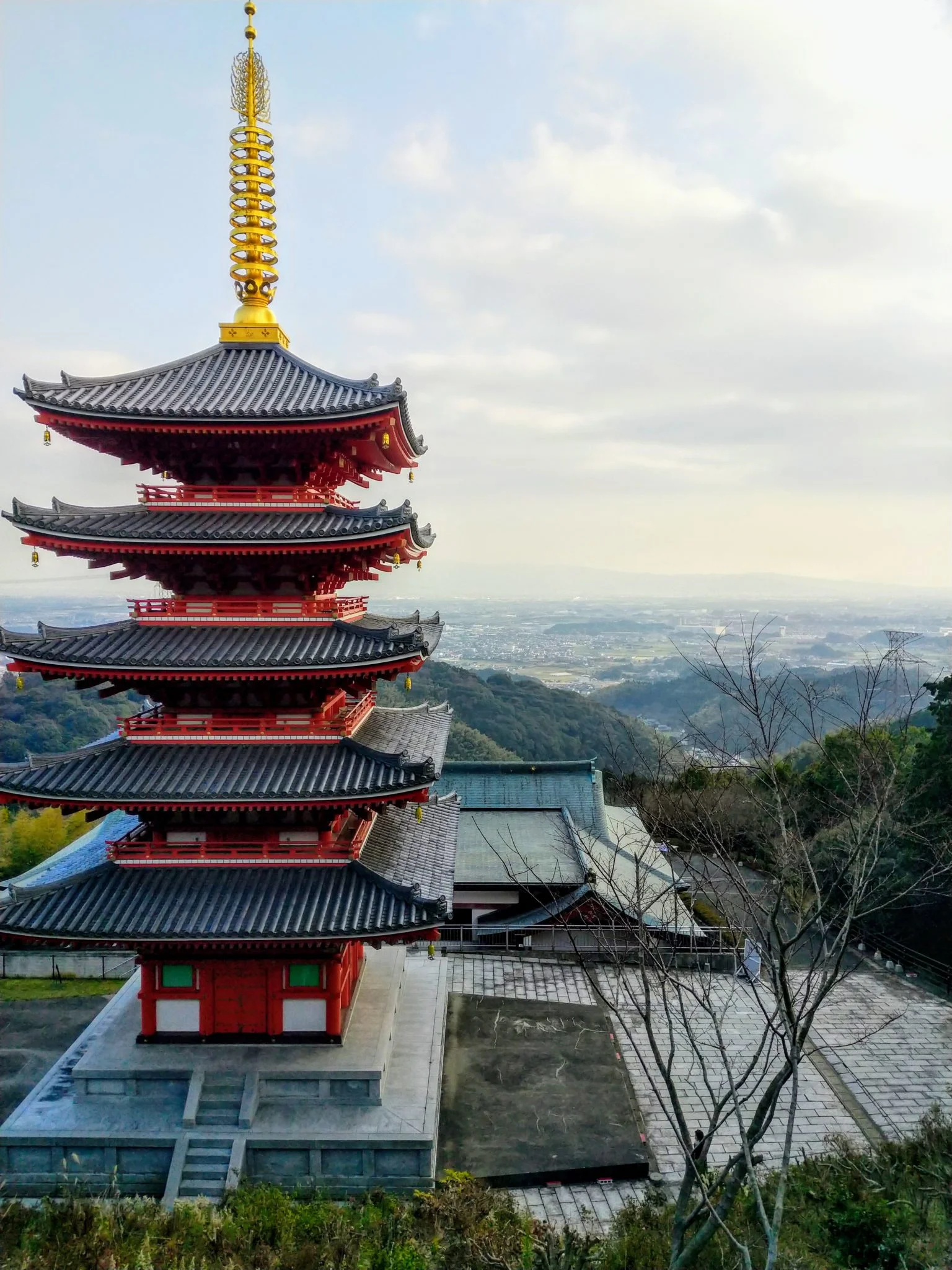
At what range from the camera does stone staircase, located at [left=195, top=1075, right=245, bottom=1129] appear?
45.1ft

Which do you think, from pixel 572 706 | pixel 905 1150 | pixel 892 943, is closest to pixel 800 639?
pixel 572 706

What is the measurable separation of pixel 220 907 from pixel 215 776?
2211 mm

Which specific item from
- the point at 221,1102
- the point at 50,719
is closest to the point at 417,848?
the point at 221,1102

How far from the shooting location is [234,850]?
1461cm

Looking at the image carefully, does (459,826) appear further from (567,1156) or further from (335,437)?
(335,437)

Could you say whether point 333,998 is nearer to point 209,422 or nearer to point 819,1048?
point 819,1048

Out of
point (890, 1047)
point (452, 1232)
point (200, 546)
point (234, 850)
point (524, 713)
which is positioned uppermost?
point (200, 546)

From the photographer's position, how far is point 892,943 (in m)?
24.3

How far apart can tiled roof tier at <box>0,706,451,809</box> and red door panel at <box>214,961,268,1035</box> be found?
145 inches

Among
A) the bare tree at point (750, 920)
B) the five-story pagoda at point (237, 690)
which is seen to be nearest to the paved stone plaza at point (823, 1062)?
the bare tree at point (750, 920)

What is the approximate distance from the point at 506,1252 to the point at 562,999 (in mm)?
9710

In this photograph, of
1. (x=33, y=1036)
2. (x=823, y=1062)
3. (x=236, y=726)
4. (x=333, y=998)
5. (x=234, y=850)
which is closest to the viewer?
(x=234, y=850)

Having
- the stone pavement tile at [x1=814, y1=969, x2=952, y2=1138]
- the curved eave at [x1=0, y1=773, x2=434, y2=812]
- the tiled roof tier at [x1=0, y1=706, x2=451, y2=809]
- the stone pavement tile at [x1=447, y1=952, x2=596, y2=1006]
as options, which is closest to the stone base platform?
the curved eave at [x1=0, y1=773, x2=434, y2=812]

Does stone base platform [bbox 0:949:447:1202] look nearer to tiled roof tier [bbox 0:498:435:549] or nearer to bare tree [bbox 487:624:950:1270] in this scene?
bare tree [bbox 487:624:950:1270]
